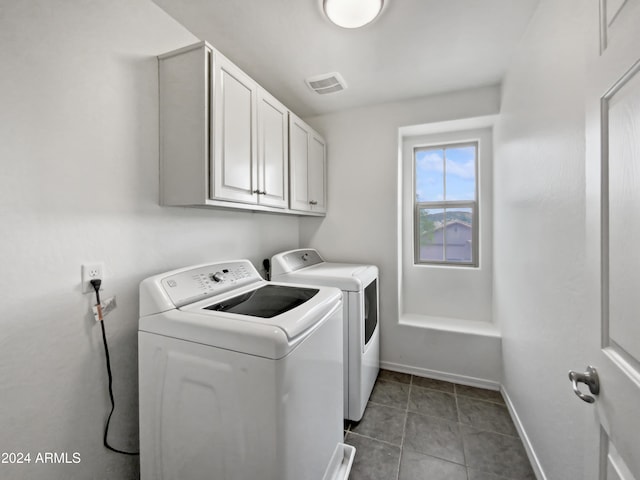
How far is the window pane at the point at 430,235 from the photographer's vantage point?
2.61 m

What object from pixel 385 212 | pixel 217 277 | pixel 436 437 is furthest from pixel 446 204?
pixel 217 277

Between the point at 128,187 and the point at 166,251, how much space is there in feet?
1.20

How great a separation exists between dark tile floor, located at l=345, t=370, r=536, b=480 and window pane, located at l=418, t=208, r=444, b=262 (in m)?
1.18

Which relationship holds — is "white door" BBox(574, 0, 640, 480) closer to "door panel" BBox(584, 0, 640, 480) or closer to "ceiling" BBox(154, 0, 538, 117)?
"door panel" BBox(584, 0, 640, 480)

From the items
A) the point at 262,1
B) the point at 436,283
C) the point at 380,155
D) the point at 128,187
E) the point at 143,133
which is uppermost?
the point at 262,1

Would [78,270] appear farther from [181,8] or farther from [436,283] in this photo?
[436,283]

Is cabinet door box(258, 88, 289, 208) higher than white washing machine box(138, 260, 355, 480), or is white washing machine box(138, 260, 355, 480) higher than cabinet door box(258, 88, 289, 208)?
cabinet door box(258, 88, 289, 208)

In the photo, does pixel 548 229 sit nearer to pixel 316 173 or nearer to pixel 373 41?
pixel 373 41

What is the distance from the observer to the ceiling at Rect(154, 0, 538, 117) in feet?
4.42

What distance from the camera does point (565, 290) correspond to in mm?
1094

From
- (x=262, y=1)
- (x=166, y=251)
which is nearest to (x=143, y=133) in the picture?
(x=166, y=251)

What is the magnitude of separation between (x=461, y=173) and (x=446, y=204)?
329mm

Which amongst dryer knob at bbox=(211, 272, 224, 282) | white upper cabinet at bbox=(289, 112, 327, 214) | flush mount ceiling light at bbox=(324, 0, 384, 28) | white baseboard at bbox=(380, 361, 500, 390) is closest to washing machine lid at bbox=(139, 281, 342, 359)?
dryer knob at bbox=(211, 272, 224, 282)

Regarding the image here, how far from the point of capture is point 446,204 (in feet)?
8.42
